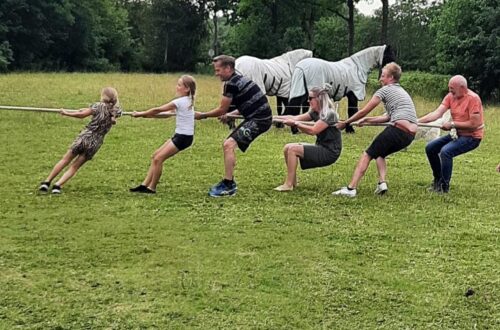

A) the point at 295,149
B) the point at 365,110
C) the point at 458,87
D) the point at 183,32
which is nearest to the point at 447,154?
the point at 458,87

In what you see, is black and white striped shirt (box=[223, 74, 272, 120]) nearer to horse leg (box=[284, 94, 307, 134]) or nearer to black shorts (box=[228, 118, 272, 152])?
black shorts (box=[228, 118, 272, 152])

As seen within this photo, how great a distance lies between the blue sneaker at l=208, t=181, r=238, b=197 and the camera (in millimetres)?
8562

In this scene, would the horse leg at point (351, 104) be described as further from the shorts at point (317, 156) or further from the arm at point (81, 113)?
the arm at point (81, 113)

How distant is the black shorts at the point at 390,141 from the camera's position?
8602 mm

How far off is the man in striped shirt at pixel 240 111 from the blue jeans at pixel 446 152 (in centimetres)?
238

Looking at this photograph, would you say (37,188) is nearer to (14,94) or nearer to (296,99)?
(296,99)

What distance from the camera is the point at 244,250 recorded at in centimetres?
618

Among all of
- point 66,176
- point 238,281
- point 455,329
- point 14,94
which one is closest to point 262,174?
point 66,176

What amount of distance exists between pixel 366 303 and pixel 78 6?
58617 millimetres

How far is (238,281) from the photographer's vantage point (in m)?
5.29

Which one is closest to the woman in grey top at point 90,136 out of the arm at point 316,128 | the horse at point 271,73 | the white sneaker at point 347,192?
the arm at point 316,128

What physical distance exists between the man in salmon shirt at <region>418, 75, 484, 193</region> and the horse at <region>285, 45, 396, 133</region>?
198 inches

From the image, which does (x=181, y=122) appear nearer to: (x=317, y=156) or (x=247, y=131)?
(x=247, y=131)

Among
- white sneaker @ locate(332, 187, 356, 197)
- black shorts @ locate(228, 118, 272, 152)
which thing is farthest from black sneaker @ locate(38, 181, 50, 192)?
white sneaker @ locate(332, 187, 356, 197)
